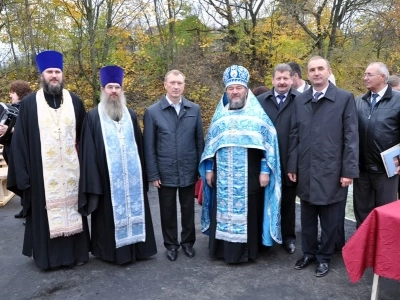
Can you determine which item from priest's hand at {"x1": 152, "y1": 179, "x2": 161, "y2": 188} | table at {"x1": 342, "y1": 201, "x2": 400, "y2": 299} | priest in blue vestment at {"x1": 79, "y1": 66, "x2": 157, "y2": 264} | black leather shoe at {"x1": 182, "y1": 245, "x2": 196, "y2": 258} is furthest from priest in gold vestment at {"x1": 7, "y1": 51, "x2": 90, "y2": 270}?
table at {"x1": 342, "y1": 201, "x2": 400, "y2": 299}

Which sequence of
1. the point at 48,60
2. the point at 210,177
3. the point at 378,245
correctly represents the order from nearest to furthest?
1. the point at 378,245
2. the point at 48,60
3. the point at 210,177

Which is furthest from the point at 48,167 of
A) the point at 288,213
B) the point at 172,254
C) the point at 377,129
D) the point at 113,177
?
the point at 377,129

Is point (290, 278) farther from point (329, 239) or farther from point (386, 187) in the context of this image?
point (386, 187)

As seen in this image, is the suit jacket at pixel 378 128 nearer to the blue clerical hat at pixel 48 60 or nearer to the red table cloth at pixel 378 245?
the red table cloth at pixel 378 245

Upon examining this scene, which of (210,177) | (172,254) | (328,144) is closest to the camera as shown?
(328,144)

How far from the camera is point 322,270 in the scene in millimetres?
3650

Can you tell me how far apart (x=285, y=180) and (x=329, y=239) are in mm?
721

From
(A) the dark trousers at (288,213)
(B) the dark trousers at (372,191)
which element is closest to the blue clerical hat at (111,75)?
(A) the dark trousers at (288,213)

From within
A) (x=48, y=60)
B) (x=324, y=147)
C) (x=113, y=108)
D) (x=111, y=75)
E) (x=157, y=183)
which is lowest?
(x=157, y=183)

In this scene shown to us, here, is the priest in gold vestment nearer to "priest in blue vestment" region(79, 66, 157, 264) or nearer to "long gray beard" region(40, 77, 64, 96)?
"long gray beard" region(40, 77, 64, 96)

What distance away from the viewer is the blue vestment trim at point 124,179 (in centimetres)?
378

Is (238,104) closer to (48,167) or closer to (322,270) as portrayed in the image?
(322,270)

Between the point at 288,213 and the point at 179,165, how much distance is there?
1351 millimetres

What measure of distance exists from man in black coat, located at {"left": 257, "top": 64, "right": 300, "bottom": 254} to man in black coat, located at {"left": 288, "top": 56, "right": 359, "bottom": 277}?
32 centimetres
